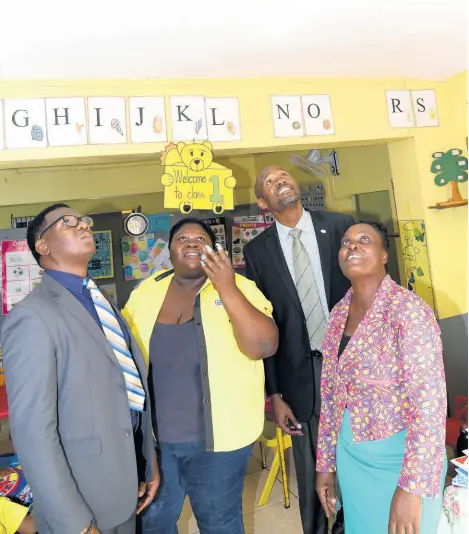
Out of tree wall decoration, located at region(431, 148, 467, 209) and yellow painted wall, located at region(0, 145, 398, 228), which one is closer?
tree wall decoration, located at region(431, 148, 467, 209)

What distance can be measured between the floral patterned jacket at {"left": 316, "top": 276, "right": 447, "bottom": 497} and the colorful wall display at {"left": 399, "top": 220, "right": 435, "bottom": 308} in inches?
46.3

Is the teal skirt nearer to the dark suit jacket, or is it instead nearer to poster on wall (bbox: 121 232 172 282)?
the dark suit jacket

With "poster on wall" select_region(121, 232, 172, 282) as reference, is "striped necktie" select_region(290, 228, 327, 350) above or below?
below

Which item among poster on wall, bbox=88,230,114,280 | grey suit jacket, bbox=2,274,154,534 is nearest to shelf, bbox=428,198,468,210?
grey suit jacket, bbox=2,274,154,534

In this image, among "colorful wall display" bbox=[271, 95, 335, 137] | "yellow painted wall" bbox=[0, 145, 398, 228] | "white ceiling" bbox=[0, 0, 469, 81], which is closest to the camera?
"white ceiling" bbox=[0, 0, 469, 81]

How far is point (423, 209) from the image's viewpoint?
2262 millimetres

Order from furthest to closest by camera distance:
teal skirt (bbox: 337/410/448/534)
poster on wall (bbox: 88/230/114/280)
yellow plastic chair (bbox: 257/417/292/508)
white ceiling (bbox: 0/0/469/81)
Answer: poster on wall (bbox: 88/230/114/280) < yellow plastic chair (bbox: 257/417/292/508) < white ceiling (bbox: 0/0/469/81) < teal skirt (bbox: 337/410/448/534)

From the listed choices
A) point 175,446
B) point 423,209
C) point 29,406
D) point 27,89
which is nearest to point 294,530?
point 175,446

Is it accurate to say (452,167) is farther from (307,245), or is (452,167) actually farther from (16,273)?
(16,273)

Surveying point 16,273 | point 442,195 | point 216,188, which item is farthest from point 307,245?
point 16,273

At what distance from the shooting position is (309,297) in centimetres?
167

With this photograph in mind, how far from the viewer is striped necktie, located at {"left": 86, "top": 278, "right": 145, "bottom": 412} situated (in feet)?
3.94

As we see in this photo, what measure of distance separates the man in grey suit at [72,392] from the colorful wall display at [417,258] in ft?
5.65

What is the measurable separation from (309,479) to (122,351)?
40.4 inches
